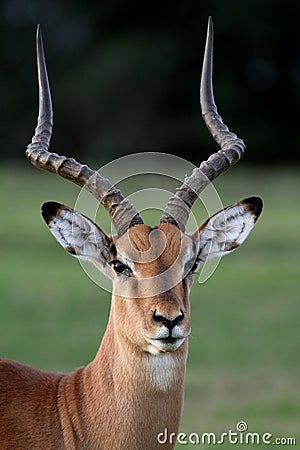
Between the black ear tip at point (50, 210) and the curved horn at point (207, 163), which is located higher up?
the curved horn at point (207, 163)

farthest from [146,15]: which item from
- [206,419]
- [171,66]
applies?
[206,419]

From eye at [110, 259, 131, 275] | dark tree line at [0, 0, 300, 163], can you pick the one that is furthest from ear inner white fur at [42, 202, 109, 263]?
dark tree line at [0, 0, 300, 163]

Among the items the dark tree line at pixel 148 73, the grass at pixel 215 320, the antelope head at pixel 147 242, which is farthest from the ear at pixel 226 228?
the dark tree line at pixel 148 73

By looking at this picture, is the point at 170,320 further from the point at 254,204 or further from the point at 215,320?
the point at 215,320

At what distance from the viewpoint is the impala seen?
7.46 meters

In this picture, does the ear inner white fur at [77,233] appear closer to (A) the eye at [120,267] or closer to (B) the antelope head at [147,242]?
(B) the antelope head at [147,242]

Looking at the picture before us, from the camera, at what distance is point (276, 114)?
55.5m

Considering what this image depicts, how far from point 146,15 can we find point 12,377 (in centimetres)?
5241

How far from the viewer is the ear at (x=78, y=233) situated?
771 centimetres

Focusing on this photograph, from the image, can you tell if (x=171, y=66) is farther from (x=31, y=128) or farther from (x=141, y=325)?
(x=141, y=325)

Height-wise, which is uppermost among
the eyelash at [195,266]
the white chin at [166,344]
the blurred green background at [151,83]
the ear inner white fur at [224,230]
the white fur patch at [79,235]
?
the blurred green background at [151,83]

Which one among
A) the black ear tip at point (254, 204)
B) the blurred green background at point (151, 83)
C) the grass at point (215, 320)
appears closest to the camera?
the black ear tip at point (254, 204)

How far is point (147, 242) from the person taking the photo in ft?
25.1

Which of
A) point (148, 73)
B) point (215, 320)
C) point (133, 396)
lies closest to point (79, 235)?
point (133, 396)
